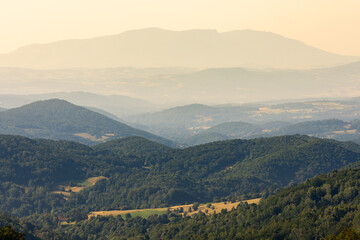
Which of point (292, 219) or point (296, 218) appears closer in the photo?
point (296, 218)

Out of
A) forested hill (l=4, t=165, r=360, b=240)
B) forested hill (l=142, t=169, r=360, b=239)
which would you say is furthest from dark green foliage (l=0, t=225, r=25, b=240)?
forested hill (l=4, t=165, r=360, b=240)

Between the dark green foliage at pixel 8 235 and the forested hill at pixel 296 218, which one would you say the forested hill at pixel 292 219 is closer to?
the forested hill at pixel 296 218

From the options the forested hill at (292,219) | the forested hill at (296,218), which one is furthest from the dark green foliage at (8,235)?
the forested hill at (292,219)

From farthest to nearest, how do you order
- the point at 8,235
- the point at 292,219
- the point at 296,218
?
the point at 292,219 → the point at 296,218 → the point at 8,235

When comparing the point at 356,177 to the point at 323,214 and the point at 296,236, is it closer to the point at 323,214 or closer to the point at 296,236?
the point at 323,214

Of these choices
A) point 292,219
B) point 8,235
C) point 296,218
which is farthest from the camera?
point 292,219

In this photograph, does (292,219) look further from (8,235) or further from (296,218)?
(8,235)

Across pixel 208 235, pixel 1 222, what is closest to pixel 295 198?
pixel 208 235

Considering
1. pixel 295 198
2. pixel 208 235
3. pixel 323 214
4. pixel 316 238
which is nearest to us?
pixel 316 238

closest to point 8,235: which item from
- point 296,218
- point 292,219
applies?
point 296,218

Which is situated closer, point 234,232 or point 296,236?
point 296,236

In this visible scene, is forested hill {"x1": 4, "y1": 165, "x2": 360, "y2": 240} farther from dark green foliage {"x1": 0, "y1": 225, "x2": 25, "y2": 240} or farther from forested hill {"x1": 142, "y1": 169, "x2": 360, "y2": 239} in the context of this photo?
dark green foliage {"x1": 0, "y1": 225, "x2": 25, "y2": 240}
